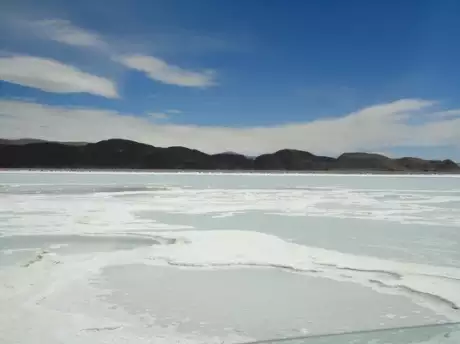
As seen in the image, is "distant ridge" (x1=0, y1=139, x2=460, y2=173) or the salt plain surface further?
"distant ridge" (x1=0, y1=139, x2=460, y2=173)

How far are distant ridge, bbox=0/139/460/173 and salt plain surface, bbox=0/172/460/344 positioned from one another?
85 centimetres

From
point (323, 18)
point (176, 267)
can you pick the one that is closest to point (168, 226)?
point (176, 267)

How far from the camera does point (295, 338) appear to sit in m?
1.58

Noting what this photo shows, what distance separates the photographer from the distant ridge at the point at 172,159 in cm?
522

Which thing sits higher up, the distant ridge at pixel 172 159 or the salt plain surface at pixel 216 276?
the distant ridge at pixel 172 159

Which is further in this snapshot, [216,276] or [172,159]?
[172,159]

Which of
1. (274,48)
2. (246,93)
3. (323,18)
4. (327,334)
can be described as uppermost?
(323,18)

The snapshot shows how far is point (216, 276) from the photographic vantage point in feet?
A: 7.89

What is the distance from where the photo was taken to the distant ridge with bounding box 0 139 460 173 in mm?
5223

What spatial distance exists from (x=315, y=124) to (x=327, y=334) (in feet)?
16.3

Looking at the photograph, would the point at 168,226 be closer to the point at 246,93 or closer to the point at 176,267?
the point at 176,267

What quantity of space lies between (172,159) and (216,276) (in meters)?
4.41

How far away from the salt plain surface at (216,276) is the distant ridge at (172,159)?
2.78 feet

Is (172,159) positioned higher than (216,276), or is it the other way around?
(172,159)
